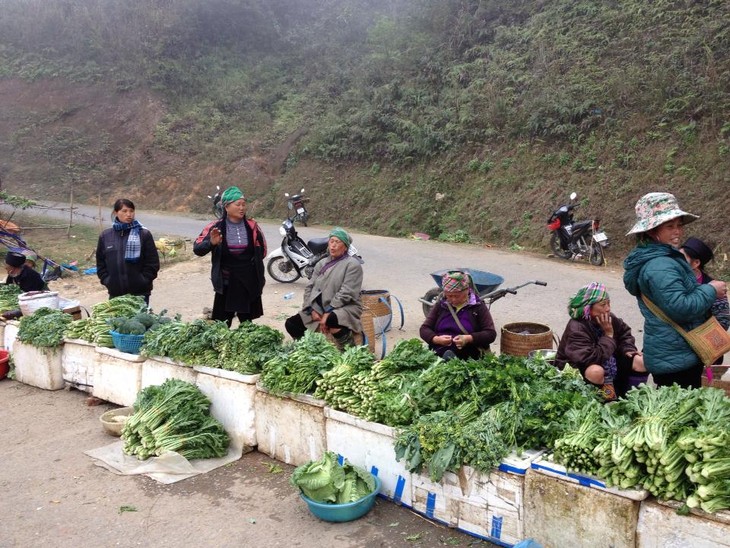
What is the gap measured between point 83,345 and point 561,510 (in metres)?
4.82

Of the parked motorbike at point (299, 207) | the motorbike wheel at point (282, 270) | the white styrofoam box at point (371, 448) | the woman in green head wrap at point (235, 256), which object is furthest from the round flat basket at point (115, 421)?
the parked motorbike at point (299, 207)

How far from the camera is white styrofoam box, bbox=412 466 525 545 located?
3.24 meters

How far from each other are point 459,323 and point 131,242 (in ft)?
11.5

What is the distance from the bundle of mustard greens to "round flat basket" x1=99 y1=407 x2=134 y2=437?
40 centimetres

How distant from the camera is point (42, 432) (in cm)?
547

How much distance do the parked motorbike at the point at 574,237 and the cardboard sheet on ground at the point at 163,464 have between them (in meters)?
9.32

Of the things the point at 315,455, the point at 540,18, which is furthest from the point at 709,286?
the point at 540,18

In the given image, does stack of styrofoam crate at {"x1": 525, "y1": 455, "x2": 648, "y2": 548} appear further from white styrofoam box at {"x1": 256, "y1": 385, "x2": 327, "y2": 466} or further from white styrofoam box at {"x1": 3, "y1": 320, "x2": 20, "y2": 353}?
white styrofoam box at {"x1": 3, "y1": 320, "x2": 20, "y2": 353}

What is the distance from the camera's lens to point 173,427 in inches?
180

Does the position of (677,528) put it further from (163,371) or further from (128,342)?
(128,342)

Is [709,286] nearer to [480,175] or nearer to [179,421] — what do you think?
[179,421]

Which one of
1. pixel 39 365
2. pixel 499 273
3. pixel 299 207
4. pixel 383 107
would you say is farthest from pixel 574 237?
pixel 383 107

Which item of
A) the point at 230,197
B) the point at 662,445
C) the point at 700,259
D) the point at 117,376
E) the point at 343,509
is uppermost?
the point at 230,197

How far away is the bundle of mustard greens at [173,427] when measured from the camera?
4562 millimetres
